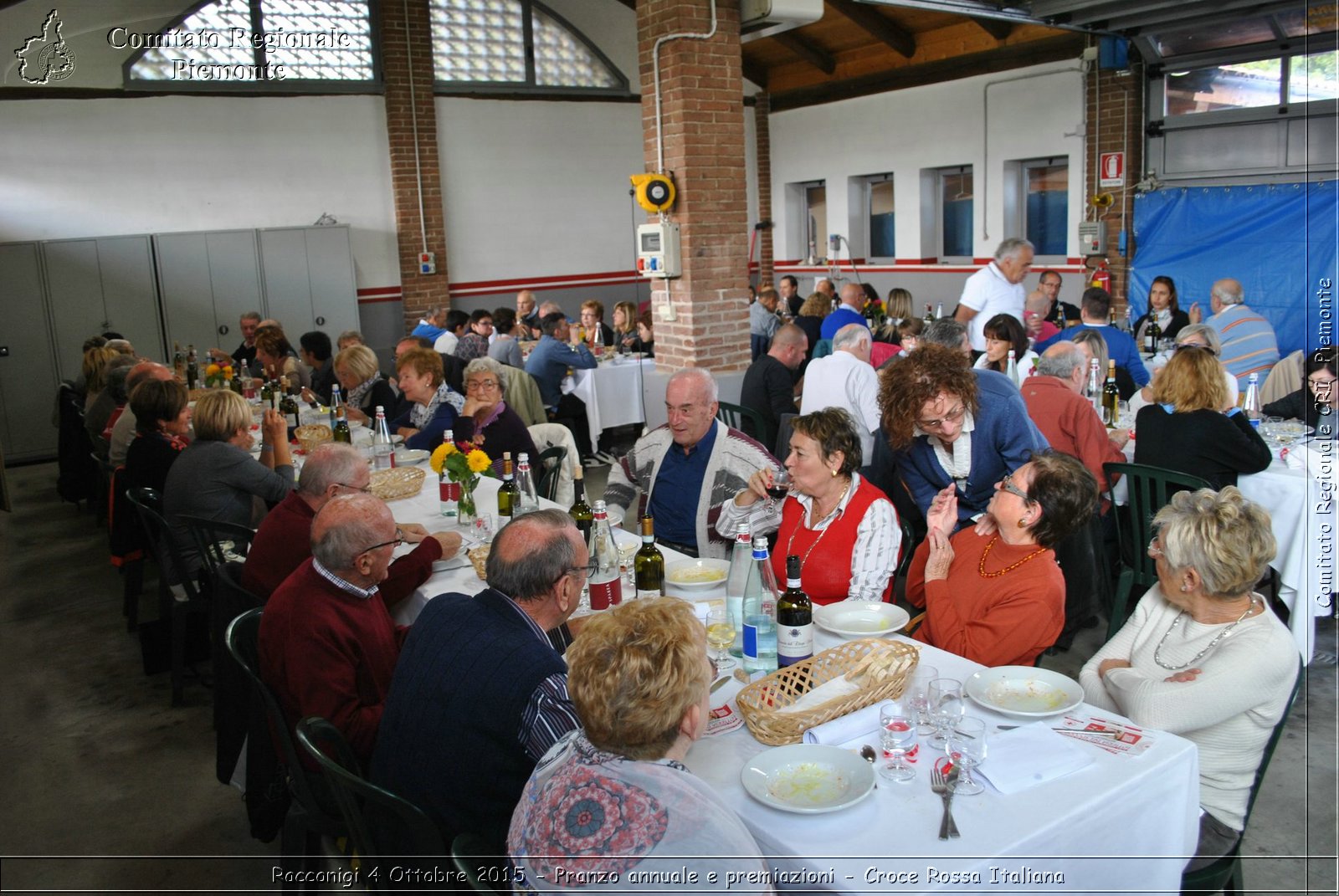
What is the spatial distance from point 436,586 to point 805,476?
1.22 meters

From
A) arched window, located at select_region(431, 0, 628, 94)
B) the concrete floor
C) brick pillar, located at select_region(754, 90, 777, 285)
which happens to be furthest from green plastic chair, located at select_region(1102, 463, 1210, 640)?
brick pillar, located at select_region(754, 90, 777, 285)

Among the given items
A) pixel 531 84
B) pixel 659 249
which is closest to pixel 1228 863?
pixel 659 249

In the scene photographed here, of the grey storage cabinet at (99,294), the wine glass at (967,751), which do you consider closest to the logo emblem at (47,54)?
the grey storage cabinet at (99,294)

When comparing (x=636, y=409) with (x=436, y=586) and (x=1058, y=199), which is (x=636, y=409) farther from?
(x=1058, y=199)

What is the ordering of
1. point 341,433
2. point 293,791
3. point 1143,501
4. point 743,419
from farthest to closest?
point 743,419
point 341,433
point 1143,501
point 293,791

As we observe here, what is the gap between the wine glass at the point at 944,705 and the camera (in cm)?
192

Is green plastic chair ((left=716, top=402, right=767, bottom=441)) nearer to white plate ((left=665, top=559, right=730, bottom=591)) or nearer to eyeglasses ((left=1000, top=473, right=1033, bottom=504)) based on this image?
white plate ((left=665, top=559, right=730, bottom=591))

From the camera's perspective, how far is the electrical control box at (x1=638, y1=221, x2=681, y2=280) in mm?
7086

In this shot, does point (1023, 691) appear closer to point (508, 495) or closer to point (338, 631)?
point (338, 631)

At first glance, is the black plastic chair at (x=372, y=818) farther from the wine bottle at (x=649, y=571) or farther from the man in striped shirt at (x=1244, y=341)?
the man in striped shirt at (x=1244, y=341)

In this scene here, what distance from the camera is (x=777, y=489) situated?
135 inches

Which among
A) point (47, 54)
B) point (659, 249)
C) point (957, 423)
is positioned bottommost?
point (957, 423)

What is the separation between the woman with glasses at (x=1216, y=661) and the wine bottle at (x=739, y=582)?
2.86 feet

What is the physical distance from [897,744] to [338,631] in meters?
1.35
